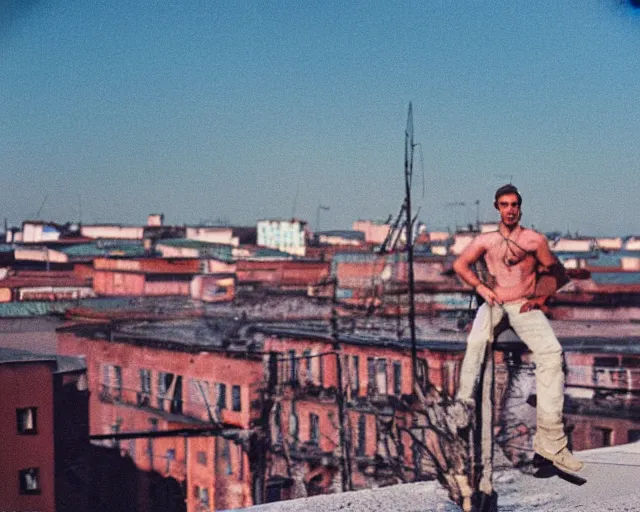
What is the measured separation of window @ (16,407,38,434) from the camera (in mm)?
5633

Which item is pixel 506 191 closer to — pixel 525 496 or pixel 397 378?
pixel 525 496

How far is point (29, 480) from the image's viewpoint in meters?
5.98

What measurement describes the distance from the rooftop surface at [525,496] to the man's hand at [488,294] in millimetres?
1067

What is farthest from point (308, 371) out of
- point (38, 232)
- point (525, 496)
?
point (38, 232)

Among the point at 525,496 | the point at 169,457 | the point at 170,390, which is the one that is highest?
the point at 525,496

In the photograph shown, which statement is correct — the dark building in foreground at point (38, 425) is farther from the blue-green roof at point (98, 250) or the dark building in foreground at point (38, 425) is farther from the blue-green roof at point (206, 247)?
the blue-green roof at point (206, 247)

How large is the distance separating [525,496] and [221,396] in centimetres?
565

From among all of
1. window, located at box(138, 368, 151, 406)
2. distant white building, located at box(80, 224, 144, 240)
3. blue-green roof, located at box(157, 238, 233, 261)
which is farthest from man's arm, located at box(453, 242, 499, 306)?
distant white building, located at box(80, 224, 144, 240)

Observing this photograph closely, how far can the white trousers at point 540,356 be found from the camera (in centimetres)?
236

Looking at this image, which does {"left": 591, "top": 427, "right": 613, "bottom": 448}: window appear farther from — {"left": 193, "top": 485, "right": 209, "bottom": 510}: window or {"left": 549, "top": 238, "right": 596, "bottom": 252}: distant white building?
{"left": 549, "top": 238, "right": 596, "bottom": 252}: distant white building

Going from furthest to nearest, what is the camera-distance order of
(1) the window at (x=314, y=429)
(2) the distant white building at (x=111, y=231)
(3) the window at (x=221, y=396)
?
(2) the distant white building at (x=111, y=231) → (1) the window at (x=314, y=429) → (3) the window at (x=221, y=396)

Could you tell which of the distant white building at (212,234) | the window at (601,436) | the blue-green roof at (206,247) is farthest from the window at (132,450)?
the distant white building at (212,234)

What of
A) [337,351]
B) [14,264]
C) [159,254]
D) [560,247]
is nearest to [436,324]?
[337,351]

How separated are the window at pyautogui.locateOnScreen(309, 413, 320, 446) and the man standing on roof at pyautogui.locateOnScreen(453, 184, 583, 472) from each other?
21.4 ft
